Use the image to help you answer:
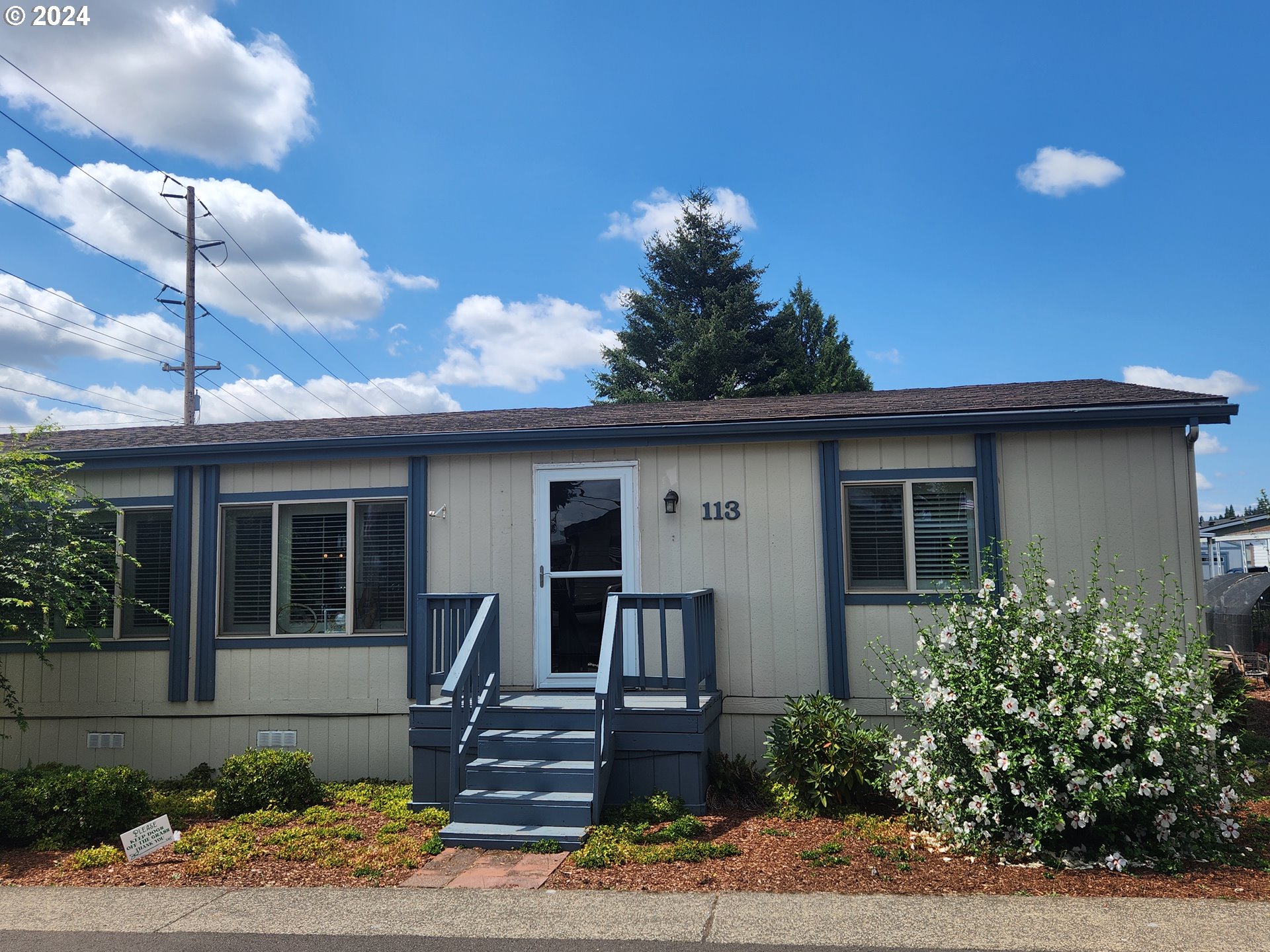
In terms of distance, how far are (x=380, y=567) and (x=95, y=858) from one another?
303 cm

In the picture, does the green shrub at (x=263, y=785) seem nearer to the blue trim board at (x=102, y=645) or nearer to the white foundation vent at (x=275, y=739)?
the white foundation vent at (x=275, y=739)

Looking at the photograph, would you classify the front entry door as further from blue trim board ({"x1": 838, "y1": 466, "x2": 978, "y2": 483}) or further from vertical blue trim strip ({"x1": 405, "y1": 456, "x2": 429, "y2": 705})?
blue trim board ({"x1": 838, "y1": 466, "x2": 978, "y2": 483})

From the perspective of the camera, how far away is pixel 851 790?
594 centimetres

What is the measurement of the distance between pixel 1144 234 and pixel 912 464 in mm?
11770

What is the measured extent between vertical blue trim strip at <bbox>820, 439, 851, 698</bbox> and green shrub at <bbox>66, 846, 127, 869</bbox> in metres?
5.20

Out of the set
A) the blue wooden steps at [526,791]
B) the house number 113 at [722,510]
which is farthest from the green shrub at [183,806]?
the house number 113 at [722,510]

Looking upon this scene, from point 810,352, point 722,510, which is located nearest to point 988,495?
point 722,510

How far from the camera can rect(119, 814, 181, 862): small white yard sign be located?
5422 millimetres

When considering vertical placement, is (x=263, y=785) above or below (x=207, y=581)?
below

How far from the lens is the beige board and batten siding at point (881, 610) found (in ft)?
22.7

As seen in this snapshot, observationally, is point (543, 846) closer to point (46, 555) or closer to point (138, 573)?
point (46, 555)

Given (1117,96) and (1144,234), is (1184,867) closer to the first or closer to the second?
(1117,96)

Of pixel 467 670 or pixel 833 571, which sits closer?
pixel 467 670

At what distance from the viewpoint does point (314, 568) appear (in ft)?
25.7
